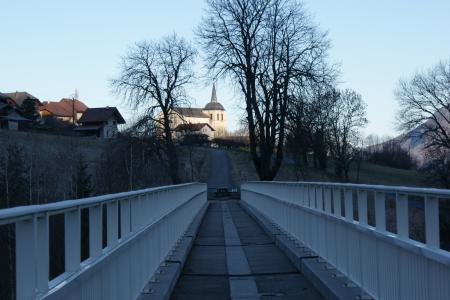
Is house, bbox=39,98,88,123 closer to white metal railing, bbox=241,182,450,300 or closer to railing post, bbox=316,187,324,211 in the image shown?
railing post, bbox=316,187,324,211

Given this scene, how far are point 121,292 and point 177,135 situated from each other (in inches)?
2133

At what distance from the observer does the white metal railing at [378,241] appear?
16.9 ft

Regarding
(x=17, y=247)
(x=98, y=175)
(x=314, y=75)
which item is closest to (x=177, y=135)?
(x=98, y=175)

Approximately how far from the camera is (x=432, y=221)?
5.14 metres

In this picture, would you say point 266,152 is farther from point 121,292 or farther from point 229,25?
point 121,292

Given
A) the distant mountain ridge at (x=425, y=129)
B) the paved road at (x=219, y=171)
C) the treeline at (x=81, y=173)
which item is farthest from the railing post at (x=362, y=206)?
the paved road at (x=219, y=171)

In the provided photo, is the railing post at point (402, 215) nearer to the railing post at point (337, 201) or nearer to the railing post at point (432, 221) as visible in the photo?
the railing post at point (432, 221)

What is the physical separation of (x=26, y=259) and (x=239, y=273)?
8.56 metres

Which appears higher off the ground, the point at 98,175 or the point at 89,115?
the point at 89,115

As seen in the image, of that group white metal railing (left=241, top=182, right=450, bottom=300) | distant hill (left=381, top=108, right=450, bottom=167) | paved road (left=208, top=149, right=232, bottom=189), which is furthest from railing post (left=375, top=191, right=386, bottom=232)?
paved road (left=208, top=149, right=232, bottom=189)

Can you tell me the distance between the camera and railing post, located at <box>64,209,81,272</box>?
15.7ft

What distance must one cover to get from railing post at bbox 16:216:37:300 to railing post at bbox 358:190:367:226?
4.61 metres

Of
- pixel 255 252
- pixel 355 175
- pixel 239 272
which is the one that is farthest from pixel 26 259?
pixel 355 175

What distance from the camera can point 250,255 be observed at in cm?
1462
